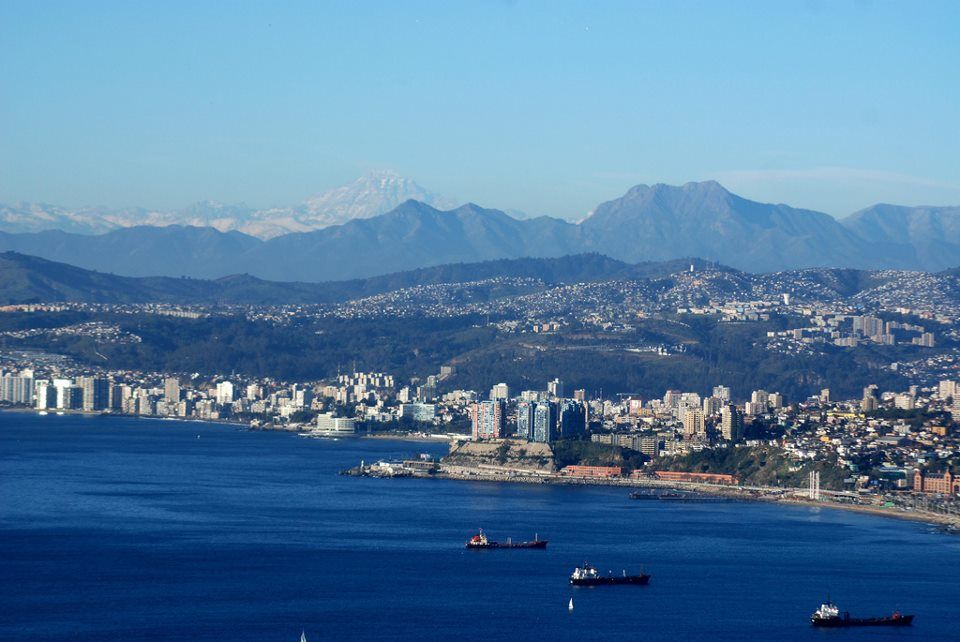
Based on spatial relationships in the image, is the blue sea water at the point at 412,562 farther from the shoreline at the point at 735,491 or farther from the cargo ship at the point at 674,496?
the cargo ship at the point at 674,496

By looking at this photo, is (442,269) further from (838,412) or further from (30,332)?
(838,412)

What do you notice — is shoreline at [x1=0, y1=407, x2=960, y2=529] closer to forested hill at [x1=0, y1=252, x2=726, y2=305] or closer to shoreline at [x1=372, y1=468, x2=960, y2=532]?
shoreline at [x1=372, y1=468, x2=960, y2=532]

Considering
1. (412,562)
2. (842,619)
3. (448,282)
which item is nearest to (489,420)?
(412,562)

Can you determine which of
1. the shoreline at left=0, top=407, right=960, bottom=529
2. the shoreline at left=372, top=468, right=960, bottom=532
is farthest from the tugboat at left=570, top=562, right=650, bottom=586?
the shoreline at left=0, top=407, right=960, bottom=529

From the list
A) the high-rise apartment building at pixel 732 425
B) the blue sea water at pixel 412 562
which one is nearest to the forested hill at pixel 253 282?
the high-rise apartment building at pixel 732 425

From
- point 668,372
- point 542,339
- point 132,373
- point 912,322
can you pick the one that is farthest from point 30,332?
point 912,322

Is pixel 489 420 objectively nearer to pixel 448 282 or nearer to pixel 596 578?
pixel 596 578
